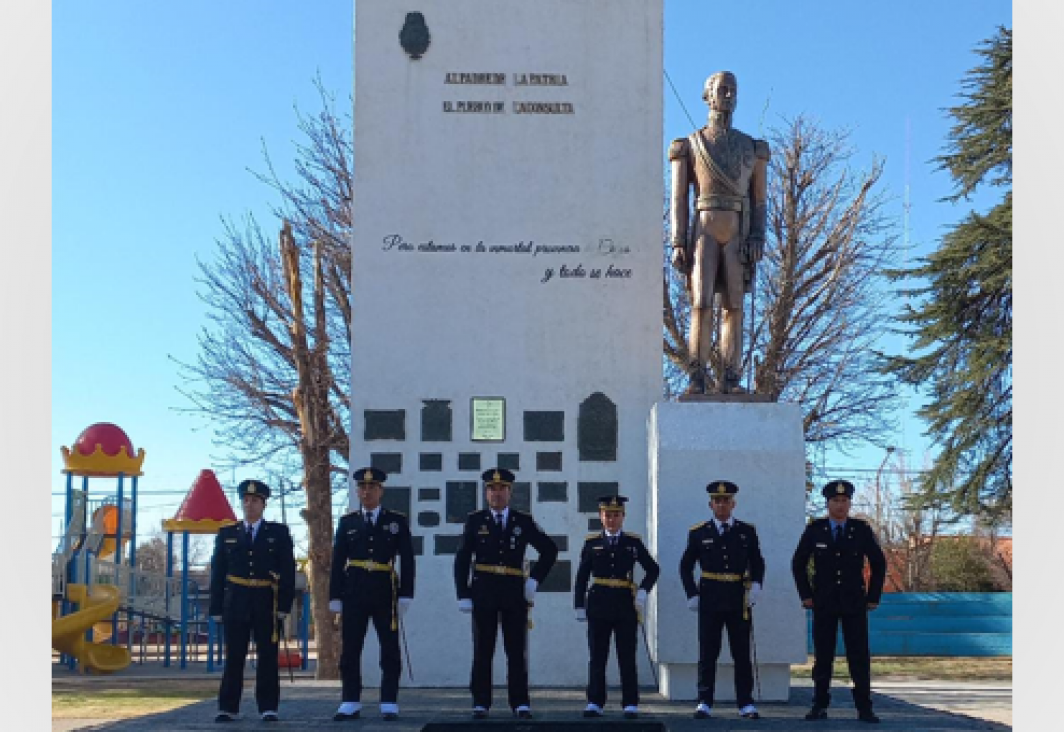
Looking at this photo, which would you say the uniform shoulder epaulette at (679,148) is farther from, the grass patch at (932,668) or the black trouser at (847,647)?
the grass patch at (932,668)

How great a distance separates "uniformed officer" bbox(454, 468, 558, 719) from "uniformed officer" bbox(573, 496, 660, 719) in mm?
342

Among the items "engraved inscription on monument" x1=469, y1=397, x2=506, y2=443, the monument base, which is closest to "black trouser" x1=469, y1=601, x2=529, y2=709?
the monument base

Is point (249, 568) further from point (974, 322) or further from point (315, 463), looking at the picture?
point (974, 322)

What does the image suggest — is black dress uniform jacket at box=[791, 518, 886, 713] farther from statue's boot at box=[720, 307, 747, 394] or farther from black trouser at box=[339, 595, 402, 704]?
black trouser at box=[339, 595, 402, 704]

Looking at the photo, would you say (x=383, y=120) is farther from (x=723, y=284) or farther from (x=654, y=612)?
(x=654, y=612)

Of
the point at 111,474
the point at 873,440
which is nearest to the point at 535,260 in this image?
the point at 873,440

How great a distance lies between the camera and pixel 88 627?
925 inches

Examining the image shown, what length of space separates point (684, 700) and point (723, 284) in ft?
11.5

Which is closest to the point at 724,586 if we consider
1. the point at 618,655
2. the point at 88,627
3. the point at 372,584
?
the point at 618,655

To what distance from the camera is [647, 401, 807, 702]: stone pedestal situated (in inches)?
418

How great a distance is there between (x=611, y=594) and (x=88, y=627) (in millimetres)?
16352

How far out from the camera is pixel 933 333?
2592cm

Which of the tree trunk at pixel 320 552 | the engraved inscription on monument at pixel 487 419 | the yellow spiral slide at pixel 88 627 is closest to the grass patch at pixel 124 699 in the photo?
the tree trunk at pixel 320 552

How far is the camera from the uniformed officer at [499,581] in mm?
9633
